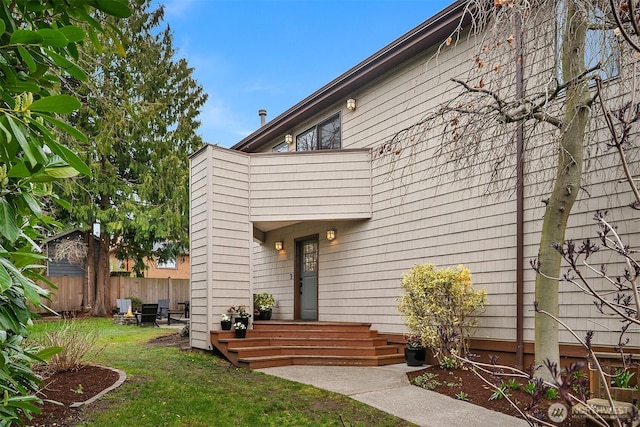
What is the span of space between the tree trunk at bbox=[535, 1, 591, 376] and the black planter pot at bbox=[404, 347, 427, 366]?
275cm

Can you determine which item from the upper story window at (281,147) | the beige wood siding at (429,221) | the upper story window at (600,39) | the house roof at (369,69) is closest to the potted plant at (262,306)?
the beige wood siding at (429,221)

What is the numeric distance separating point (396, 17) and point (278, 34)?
704 cm

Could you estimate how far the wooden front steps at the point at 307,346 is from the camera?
8.67 meters

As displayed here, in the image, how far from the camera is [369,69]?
32.6 ft

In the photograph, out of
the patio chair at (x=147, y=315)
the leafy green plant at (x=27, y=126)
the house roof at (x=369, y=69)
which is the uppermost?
the house roof at (x=369, y=69)

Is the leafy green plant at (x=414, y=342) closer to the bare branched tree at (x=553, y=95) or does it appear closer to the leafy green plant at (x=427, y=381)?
the leafy green plant at (x=427, y=381)

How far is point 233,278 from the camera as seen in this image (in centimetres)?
989

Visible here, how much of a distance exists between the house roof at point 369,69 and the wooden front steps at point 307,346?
5123 mm

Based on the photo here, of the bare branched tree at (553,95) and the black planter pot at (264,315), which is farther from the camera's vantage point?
the black planter pot at (264,315)

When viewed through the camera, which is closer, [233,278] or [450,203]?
[450,203]

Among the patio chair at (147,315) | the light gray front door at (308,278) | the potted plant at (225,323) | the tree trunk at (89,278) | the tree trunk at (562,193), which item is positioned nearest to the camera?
the tree trunk at (562,193)

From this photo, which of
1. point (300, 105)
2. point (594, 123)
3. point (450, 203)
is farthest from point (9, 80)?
point (300, 105)

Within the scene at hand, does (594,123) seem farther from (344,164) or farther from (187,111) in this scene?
(187,111)

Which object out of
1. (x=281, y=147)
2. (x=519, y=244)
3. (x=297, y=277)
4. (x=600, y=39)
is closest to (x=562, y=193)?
(x=519, y=244)
